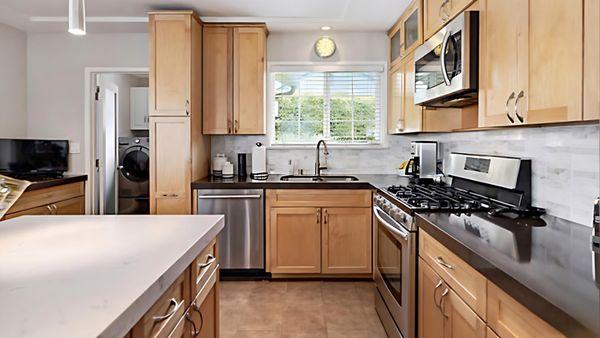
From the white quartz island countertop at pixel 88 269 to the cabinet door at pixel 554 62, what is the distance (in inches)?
51.8

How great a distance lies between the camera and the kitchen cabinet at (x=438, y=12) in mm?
2232

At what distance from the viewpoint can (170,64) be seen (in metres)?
3.45

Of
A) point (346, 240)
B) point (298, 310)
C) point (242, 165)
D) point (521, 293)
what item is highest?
point (242, 165)

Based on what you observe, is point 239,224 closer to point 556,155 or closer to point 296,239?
point 296,239

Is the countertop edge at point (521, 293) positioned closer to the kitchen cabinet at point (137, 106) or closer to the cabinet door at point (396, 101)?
the cabinet door at point (396, 101)

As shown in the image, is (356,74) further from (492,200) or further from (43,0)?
(43,0)

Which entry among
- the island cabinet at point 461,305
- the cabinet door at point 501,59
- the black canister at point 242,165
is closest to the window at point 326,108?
the black canister at point 242,165

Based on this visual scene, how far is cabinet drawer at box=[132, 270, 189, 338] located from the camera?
3.19ft

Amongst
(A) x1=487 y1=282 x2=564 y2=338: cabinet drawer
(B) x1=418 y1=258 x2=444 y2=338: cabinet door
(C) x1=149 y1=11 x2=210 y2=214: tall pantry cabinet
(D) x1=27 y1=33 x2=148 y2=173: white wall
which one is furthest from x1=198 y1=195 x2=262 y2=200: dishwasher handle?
(A) x1=487 y1=282 x2=564 y2=338: cabinet drawer

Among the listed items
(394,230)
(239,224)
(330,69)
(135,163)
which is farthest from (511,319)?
(135,163)

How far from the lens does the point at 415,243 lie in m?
2.04

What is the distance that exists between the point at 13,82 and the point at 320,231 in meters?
3.31

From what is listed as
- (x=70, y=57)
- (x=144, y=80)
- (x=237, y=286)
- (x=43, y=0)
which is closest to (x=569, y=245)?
(x=237, y=286)

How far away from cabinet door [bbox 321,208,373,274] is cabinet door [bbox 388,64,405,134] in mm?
847
